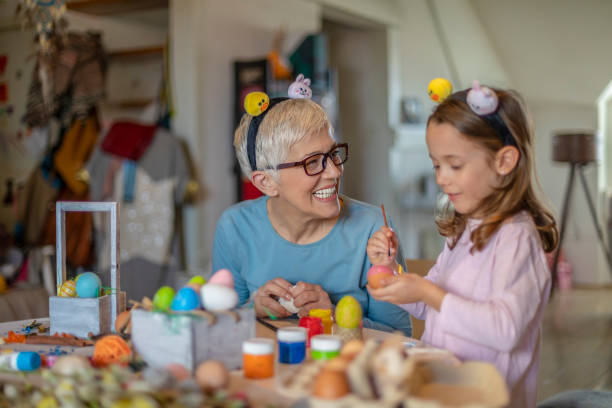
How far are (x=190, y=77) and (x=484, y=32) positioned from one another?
14.6 feet

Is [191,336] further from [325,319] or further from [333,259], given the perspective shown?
[333,259]

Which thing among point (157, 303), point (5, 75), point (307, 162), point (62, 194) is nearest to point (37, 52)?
point (5, 75)

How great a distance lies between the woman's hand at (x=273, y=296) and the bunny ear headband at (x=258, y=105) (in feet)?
1.27

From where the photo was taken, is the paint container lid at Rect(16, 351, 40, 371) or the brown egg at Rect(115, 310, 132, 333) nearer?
the paint container lid at Rect(16, 351, 40, 371)

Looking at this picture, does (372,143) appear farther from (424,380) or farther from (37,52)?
(424,380)

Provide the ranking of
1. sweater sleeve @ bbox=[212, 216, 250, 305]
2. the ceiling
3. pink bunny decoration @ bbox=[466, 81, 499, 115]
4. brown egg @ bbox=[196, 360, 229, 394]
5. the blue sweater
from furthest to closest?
the ceiling → sweater sleeve @ bbox=[212, 216, 250, 305] → the blue sweater → pink bunny decoration @ bbox=[466, 81, 499, 115] → brown egg @ bbox=[196, 360, 229, 394]

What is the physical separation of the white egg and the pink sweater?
403mm

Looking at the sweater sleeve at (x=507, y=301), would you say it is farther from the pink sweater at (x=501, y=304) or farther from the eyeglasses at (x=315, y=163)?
the eyeglasses at (x=315, y=163)

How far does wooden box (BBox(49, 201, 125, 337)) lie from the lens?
154 centimetres

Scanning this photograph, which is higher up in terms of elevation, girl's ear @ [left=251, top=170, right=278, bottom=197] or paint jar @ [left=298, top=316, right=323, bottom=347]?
girl's ear @ [left=251, top=170, right=278, bottom=197]

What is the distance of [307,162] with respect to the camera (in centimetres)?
190

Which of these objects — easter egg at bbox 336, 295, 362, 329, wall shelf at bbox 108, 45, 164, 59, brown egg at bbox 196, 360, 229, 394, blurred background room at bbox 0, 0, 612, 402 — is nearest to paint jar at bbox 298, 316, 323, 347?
Result: easter egg at bbox 336, 295, 362, 329

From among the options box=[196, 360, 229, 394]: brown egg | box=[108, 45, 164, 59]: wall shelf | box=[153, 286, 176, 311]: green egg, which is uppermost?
box=[108, 45, 164, 59]: wall shelf

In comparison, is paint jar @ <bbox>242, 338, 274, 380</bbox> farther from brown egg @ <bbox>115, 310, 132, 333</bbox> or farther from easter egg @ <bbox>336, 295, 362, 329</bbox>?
brown egg @ <bbox>115, 310, 132, 333</bbox>
